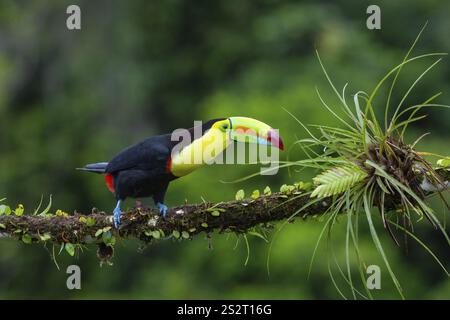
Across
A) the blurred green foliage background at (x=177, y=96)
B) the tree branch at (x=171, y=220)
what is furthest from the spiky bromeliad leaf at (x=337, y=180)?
the blurred green foliage background at (x=177, y=96)

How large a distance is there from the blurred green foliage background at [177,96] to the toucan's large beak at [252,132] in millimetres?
5197

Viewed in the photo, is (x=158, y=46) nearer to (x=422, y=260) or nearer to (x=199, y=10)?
(x=199, y=10)

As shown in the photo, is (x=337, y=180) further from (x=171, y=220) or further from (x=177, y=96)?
(x=177, y=96)

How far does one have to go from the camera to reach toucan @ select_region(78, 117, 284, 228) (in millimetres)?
3699

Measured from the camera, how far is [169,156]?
13.0ft

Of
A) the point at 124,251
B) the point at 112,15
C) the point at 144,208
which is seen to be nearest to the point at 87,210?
the point at 124,251

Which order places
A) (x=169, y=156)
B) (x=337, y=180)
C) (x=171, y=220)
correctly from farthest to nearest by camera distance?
(x=169, y=156), (x=171, y=220), (x=337, y=180)

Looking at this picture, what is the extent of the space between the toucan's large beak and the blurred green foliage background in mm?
5197

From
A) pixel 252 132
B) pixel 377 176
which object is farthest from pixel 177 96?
pixel 377 176

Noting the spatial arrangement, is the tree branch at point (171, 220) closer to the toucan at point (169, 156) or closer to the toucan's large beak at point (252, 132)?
the toucan at point (169, 156)

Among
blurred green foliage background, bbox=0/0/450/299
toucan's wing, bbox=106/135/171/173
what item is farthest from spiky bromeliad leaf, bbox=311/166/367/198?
blurred green foliage background, bbox=0/0/450/299

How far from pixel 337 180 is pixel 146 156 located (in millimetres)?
1129

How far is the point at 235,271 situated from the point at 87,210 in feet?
6.22

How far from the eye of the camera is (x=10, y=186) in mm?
10297
